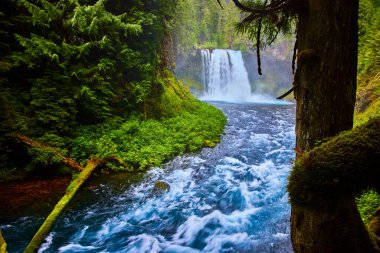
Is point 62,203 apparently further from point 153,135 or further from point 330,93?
point 330,93

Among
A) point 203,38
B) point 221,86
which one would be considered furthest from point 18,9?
point 203,38

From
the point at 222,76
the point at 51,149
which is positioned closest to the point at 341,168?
the point at 51,149

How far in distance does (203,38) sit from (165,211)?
53109 mm

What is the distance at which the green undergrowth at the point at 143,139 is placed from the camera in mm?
9383

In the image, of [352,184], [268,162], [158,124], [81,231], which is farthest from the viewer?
[158,124]

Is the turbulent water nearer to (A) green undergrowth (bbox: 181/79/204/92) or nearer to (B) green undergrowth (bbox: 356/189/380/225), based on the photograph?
(B) green undergrowth (bbox: 356/189/380/225)

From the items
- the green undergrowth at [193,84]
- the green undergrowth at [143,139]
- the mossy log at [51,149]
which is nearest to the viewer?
the mossy log at [51,149]

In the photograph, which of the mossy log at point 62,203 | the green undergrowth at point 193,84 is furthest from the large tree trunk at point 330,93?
the green undergrowth at point 193,84

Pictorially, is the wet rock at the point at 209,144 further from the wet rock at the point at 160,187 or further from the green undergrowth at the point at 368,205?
the green undergrowth at the point at 368,205

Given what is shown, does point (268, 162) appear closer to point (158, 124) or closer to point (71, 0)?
point (158, 124)

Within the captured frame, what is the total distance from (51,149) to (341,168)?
795 centimetres

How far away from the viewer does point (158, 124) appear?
1260cm

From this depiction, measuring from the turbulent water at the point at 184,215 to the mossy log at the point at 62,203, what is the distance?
0.37 metres

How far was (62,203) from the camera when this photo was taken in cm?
618
